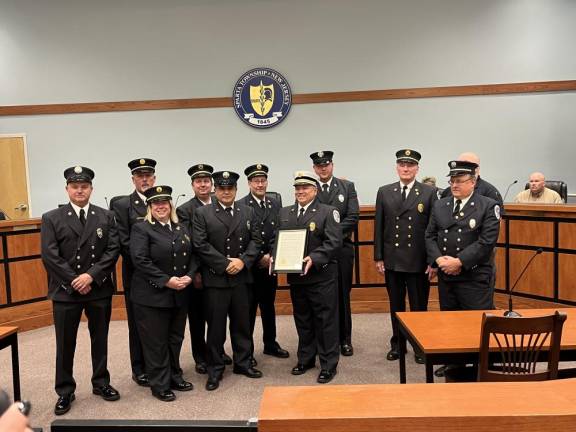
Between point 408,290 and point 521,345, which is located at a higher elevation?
point 521,345

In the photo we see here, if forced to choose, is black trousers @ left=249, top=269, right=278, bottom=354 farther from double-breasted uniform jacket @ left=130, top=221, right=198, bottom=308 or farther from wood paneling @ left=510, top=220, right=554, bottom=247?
wood paneling @ left=510, top=220, right=554, bottom=247

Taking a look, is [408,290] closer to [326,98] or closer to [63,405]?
[63,405]

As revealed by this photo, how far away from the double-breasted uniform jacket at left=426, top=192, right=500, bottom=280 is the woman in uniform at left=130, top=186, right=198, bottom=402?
1.94m

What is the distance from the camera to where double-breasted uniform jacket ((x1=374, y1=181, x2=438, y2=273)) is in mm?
4375

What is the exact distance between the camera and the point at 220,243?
12.9 ft

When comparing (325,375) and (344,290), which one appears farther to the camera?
(344,290)

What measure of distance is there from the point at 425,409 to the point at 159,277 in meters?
2.77

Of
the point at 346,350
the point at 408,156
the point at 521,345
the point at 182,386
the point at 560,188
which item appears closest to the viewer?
the point at 521,345

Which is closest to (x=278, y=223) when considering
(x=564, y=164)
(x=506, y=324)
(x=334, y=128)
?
(x=506, y=324)

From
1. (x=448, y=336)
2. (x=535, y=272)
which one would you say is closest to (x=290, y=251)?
(x=448, y=336)

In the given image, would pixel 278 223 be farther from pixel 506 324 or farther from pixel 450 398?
pixel 450 398

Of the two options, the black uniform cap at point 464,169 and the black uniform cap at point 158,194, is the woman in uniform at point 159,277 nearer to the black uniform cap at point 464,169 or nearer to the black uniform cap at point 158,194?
the black uniform cap at point 158,194

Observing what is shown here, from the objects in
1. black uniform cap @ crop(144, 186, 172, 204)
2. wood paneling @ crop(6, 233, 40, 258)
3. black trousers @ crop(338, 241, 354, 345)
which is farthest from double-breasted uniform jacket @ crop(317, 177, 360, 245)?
wood paneling @ crop(6, 233, 40, 258)

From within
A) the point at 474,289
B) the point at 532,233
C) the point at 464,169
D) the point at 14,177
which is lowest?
the point at 474,289
